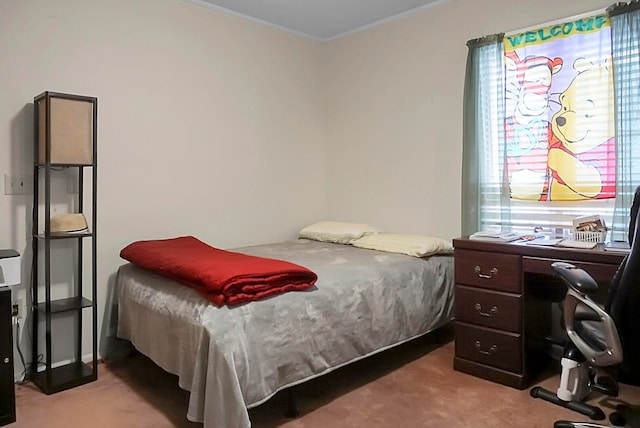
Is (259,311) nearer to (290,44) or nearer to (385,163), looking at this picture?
(385,163)

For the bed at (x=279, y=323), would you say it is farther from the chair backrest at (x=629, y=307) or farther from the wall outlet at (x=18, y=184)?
the chair backrest at (x=629, y=307)

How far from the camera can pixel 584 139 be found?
2.65 m

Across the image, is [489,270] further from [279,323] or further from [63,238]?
[63,238]

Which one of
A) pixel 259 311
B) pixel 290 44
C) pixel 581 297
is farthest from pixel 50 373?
pixel 290 44

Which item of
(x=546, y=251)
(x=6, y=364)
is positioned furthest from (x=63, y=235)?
(x=546, y=251)

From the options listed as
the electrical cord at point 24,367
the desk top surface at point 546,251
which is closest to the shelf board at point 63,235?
the electrical cord at point 24,367

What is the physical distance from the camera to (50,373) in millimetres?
2379

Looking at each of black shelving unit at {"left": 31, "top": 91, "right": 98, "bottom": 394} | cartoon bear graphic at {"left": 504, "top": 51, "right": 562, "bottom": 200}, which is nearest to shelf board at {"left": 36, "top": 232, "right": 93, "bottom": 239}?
black shelving unit at {"left": 31, "top": 91, "right": 98, "bottom": 394}

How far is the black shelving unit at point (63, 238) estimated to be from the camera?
2.34 meters

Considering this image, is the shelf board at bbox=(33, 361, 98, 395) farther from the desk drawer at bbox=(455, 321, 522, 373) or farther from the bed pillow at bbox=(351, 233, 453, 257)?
the desk drawer at bbox=(455, 321, 522, 373)

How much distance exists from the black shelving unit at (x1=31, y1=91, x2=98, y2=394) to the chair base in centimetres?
233

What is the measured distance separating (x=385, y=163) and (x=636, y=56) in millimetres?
1766

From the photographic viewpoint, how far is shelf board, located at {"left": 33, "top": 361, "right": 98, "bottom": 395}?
238 cm

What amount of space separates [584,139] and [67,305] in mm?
3026
